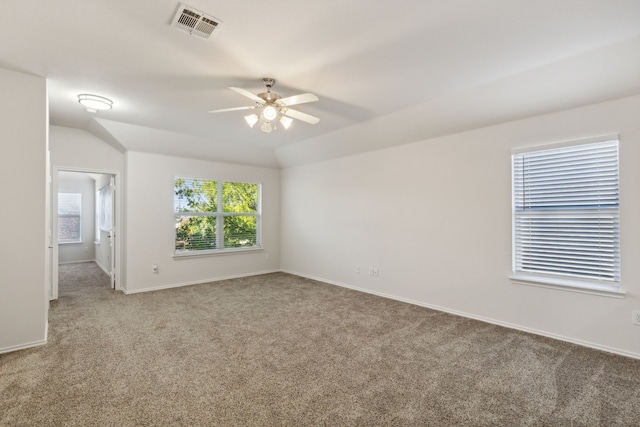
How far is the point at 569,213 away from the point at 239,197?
531 centimetres

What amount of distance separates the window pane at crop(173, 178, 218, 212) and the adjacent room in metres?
0.29

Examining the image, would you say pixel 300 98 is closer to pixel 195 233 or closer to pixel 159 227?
pixel 159 227

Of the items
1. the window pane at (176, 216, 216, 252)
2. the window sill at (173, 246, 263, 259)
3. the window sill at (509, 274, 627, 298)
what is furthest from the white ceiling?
the window sill at (173, 246, 263, 259)

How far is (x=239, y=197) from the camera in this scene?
6.36 meters

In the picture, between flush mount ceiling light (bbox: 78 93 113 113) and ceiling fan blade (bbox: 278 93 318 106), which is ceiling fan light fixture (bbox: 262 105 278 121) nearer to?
ceiling fan blade (bbox: 278 93 318 106)

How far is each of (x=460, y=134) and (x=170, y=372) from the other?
4083 mm

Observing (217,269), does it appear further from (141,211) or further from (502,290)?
(502,290)

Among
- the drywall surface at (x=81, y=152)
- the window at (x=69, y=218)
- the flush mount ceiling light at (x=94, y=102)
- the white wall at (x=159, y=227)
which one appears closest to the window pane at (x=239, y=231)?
the white wall at (x=159, y=227)

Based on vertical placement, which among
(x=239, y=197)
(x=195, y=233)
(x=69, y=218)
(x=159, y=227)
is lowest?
(x=195, y=233)

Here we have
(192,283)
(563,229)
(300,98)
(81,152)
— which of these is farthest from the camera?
(192,283)

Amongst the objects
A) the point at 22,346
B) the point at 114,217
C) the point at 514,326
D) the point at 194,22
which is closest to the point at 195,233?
the point at 114,217

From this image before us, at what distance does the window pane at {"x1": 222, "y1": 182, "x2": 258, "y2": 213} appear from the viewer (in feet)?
20.2

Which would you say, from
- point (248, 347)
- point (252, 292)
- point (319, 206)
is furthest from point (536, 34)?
point (252, 292)

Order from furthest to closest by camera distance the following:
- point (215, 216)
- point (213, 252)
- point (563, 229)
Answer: point (215, 216) → point (213, 252) → point (563, 229)
